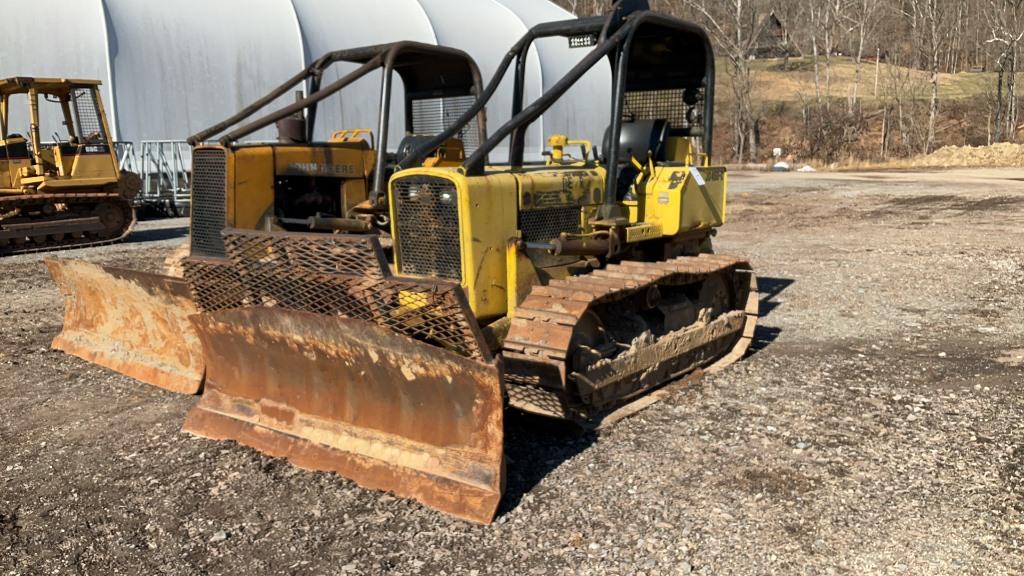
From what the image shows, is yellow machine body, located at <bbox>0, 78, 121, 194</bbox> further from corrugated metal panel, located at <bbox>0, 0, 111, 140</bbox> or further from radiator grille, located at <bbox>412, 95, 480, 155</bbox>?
radiator grille, located at <bbox>412, 95, 480, 155</bbox>

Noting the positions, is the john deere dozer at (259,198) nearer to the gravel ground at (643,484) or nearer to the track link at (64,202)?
the gravel ground at (643,484)

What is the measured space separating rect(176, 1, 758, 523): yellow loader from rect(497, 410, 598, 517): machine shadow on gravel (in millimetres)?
161

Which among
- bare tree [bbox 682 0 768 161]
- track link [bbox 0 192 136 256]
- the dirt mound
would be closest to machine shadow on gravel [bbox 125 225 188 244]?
track link [bbox 0 192 136 256]

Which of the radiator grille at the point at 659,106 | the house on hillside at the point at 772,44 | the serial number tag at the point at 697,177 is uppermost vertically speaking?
the house on hillside at the point at 772,44

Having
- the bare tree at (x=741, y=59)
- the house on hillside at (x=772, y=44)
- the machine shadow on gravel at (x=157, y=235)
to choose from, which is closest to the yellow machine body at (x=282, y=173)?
the machine shadow on gravel at (x=157, y=235)

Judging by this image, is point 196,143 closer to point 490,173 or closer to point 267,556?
point 490,173

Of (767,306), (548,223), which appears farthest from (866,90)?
(548,223)

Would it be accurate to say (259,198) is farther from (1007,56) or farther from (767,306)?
(1007,56)

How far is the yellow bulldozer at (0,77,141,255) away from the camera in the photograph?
1446cm

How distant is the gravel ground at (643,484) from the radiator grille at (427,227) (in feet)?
3.62

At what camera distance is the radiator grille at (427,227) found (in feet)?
17.7

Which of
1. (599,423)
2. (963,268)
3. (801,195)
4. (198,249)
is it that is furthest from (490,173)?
(801,195)

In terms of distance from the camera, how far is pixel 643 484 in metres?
4.54

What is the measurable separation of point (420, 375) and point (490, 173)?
1.76 metres
